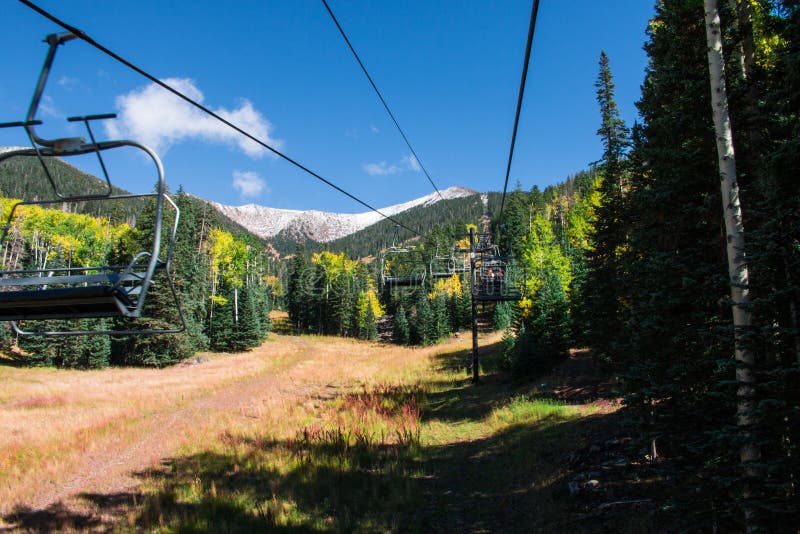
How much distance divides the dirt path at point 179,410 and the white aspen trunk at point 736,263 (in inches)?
549

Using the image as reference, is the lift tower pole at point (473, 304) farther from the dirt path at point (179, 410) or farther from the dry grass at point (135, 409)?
the dirt path at point (179, 410)

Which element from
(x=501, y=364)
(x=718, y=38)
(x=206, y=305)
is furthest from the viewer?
(x=206, y=305)

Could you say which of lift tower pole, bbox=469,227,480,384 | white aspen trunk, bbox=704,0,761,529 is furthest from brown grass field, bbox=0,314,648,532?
white aspen trunk, bbox=704,0,761,529

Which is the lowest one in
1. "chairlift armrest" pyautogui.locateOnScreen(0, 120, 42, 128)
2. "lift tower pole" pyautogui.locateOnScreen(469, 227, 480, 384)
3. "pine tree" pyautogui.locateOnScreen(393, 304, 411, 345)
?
"pine tree" pyautogui.locateOnScreen(393, 304, 411, 345)

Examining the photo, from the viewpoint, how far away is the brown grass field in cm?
946

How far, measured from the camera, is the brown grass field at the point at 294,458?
9.46 metres

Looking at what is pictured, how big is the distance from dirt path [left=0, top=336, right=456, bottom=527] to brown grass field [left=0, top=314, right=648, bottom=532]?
0.29 feet

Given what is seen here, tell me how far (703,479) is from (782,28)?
6.38 m

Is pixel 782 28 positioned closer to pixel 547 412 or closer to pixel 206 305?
pixel 547 412

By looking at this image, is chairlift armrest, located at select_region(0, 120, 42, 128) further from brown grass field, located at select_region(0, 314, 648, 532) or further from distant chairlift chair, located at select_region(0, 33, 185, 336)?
brown grass field, located at select_region(0, 314, 648, 532)

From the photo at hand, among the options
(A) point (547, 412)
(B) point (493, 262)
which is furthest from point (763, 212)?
(B) point (493, 262)

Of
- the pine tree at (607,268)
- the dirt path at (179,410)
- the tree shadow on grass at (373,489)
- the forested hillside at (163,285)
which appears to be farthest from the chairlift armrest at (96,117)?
the forested hillside at (163,285)

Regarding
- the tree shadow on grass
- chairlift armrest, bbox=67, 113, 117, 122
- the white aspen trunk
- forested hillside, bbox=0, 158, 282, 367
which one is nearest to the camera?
chairlift armrest, bbox=67, 113, 117, 122

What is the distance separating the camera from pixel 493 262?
23625 millimetres
